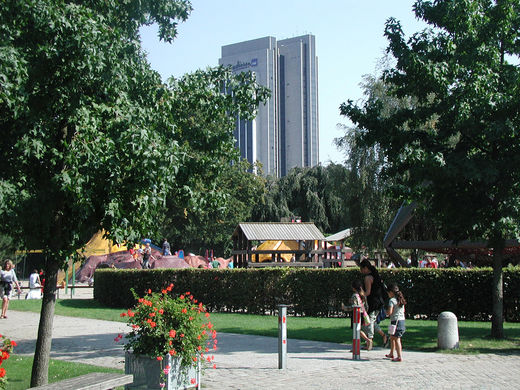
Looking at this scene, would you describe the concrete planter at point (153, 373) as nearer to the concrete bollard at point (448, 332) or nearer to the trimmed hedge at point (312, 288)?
the concrete bollard at point (448, 332)

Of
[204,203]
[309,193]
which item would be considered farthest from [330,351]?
[309,193]

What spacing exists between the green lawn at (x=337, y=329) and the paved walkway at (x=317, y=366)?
827 mm

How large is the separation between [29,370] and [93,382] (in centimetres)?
400

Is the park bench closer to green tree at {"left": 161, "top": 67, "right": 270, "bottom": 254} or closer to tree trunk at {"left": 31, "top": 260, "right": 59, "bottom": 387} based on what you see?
tree trunk at {"left": 31, "top": 260, "right": 59, "bottom": 387}

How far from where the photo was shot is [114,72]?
792 cm

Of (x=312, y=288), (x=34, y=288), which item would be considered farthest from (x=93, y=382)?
(x=34, y=288)

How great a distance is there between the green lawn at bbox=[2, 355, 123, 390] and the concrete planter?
5.84 ft

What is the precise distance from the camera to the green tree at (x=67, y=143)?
7.25 metres

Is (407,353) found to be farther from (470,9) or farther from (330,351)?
(470,9)

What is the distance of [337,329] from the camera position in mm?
15641

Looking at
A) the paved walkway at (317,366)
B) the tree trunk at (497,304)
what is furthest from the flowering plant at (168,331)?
the tree trunk at (497,304)

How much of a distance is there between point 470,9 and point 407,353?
8.03 metres

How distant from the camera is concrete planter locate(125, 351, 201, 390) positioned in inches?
307

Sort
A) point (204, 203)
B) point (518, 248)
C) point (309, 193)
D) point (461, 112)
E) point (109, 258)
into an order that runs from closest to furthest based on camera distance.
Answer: point (204, 203) → point (461, 112) → point (518, 248) → point (109, 258) → point (309, 193)
